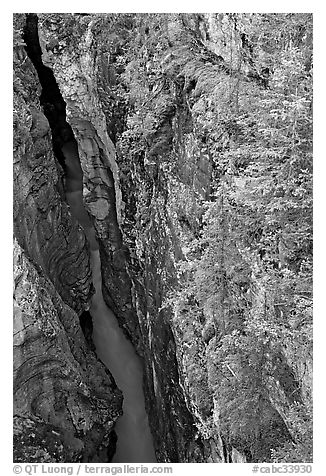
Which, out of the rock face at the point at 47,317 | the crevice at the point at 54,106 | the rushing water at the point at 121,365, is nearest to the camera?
the rock face at the point at 47,317

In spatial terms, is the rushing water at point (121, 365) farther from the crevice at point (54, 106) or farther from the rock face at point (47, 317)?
the crevice at point (54, 106)

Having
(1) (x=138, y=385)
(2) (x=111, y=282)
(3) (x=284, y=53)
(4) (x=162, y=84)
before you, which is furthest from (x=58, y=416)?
(3) (x=284, y=53)

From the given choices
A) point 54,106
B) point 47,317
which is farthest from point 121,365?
point 54,106

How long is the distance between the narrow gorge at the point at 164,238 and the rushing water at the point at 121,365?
4 cm

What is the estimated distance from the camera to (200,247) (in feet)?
21.9

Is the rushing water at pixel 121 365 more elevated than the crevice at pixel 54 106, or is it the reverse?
the crevice at pixel 54 106

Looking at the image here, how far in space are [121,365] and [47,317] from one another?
3481 mm

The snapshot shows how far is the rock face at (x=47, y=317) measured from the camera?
6809 millimetres

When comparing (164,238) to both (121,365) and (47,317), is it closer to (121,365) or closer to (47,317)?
(47,317)

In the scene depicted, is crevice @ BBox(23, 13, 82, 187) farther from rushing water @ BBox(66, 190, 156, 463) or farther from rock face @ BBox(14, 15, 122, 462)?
rushing water @ BBox(66, 190, 156, 463)

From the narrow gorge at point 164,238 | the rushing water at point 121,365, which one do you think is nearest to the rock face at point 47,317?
the narrow gorge at point 164,238

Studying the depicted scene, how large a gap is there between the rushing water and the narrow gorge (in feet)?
0.13

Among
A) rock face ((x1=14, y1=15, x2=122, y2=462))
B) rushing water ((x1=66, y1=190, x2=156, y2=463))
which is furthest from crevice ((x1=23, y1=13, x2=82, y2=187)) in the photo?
rushing water ((x1=66, y1=190, x2=156, y2=463))
